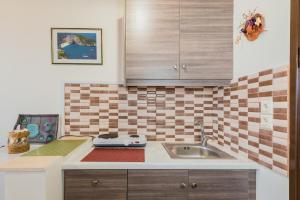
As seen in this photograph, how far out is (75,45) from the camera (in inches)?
76.6

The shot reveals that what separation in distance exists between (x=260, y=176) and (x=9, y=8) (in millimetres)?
2375

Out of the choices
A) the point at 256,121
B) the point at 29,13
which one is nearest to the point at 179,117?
the point at 256,121

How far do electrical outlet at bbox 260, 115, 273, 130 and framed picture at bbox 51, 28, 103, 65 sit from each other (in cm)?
141

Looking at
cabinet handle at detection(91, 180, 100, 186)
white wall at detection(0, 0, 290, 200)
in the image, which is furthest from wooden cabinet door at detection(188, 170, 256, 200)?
white wall at detection(0, 0, 290, 200)

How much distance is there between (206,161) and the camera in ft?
4.74

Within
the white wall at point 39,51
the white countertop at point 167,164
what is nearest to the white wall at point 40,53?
the white wall at point 39,51

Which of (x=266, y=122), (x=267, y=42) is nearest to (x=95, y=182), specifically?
(x=266, y=122)

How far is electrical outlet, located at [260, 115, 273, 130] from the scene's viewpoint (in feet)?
3.92

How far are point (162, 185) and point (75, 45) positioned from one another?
4.55 feet

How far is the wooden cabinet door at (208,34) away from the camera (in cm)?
168

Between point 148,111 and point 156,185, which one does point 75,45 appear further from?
point 156,185

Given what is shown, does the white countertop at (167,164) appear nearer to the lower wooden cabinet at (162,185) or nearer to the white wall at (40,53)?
the lower wooden cabinet at (162,185)

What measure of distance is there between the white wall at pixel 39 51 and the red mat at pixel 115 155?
625 mm

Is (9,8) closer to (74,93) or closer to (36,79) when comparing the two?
(36,79)
